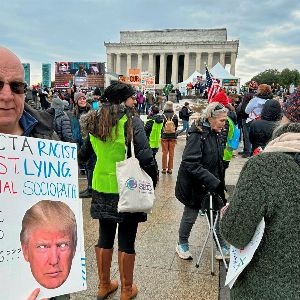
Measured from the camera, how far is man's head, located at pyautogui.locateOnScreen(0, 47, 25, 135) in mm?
1580

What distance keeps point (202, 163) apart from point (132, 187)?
1.17 metres

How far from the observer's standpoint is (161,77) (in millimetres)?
81125

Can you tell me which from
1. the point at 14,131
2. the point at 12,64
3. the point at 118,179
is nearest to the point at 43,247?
the point at 14,131

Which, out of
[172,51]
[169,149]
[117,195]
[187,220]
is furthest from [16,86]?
[172,51]

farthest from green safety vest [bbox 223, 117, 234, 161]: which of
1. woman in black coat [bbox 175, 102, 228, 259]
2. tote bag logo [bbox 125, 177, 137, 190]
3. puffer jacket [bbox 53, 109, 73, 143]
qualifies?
tote bag logo [bbox 125, 177, 137, 190]

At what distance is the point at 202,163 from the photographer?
3.95 meters

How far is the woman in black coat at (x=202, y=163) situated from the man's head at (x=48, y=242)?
2.43m

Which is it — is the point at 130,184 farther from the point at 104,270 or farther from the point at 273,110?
the point at 273,110

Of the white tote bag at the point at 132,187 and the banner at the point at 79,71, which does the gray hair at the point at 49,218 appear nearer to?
the white tote bag at the point at 132,187

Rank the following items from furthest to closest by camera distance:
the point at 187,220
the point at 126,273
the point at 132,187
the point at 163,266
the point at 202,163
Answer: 1. the point at 187,220
2. the point at 163,266
3. the point at 202,163
4. the point at 126,273
5. the point at 132,187

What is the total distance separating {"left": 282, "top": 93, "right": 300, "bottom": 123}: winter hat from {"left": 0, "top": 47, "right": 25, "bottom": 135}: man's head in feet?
4.34

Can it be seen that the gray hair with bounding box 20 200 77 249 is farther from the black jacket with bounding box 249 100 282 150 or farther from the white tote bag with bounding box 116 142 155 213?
the black jacket with bounding box 249 100 282 150

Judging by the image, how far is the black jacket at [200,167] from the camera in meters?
3.82

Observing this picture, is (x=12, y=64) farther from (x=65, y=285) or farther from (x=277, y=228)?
(x=277, y=228)
